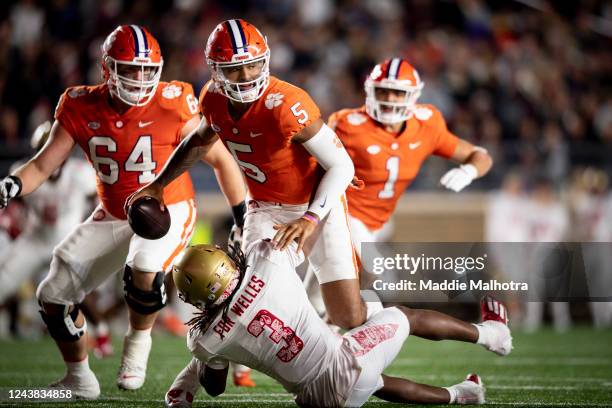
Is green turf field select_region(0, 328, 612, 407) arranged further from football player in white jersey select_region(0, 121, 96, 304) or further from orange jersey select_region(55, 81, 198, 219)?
orange jersey select_region(55, 81, 198, 219)

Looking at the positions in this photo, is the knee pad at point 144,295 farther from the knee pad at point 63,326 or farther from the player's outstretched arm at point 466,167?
the player's outstretched arm at point 466,167

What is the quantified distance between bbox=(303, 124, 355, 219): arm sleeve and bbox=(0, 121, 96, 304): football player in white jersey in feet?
10.8

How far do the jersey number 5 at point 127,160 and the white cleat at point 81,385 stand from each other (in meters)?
1.01

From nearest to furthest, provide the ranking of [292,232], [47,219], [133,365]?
[292,232] → [133,365] → [47,219]

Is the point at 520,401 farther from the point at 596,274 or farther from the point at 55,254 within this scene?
the point at 596,274

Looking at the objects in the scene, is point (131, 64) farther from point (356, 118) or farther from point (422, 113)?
point (422, 113)

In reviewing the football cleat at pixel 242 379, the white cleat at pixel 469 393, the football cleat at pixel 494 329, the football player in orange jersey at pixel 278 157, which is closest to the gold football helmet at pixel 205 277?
the football player in orange jersey at pixel 278 157

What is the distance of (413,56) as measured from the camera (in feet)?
38.1

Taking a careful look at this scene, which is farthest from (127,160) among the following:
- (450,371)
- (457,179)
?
(450,371)

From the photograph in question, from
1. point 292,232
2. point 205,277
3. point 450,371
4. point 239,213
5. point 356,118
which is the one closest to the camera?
point 205,277

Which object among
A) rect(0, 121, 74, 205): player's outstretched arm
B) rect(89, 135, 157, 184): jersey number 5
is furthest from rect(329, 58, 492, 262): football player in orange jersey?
rect(0, 121, 74, 205): player's outstretched arm

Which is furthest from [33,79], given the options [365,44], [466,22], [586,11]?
[586,11]

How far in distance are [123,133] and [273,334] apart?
1.57 metres

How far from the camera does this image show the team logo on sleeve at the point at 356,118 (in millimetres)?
5535
